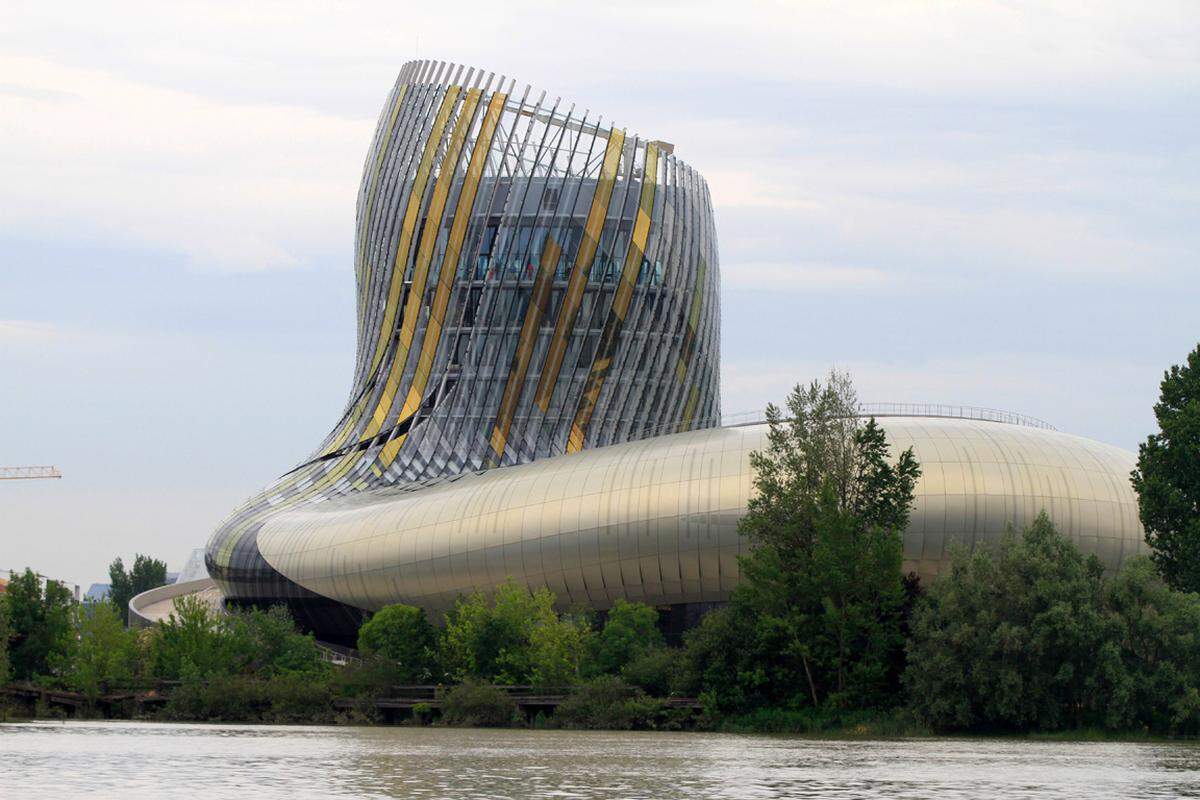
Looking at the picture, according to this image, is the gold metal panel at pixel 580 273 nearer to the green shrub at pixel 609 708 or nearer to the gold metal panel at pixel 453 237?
the gold metal panel at pixel 453 237

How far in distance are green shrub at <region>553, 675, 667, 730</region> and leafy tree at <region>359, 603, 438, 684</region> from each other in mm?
7897

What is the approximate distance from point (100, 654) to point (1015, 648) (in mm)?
33638

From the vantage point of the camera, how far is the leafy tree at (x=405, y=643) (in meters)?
64.9

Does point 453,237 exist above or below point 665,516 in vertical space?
above

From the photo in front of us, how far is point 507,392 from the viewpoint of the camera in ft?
318

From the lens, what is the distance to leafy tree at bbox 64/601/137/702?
211ft

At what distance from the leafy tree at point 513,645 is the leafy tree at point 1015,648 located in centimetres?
1341

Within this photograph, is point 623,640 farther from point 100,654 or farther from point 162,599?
point 162,599

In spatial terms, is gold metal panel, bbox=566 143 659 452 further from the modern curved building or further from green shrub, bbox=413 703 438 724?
green shrub, bbox=413 703 438 724

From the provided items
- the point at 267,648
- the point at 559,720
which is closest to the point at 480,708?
the point at 559,720

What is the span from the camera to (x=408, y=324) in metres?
101

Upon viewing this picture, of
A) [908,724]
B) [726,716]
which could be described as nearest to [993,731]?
[908,724]

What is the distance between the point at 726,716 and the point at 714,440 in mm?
17903

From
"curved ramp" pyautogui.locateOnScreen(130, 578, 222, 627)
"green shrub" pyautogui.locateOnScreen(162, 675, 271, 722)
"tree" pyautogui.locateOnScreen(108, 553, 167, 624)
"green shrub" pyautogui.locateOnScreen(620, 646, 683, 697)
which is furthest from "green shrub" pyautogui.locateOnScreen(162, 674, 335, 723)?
"tree" pyautogui.locateOnScreen(108, 553, 167, 624)
